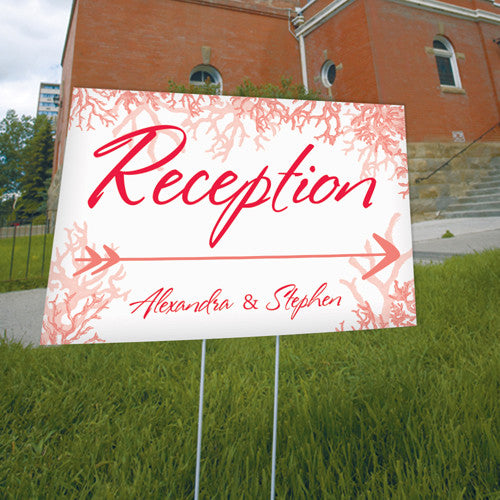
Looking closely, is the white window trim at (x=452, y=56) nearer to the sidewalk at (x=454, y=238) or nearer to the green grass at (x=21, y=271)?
the sidewalk at (x=454, y=238)

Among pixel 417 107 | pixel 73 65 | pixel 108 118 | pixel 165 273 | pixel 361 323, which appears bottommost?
pixel 361 323

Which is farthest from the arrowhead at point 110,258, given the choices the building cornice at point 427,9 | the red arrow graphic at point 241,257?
the building cornice at point 427,9

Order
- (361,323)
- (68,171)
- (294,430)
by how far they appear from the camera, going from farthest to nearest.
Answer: (294,430), (361,323), (68,171)

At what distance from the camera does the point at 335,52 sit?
40.0 feet

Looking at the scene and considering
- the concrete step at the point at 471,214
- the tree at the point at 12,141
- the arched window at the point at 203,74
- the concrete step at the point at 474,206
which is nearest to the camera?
the concrete step at the point at 471,214

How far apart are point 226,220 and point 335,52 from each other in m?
13.2

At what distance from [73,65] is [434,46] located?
467 inches

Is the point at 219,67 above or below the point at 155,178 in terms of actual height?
above

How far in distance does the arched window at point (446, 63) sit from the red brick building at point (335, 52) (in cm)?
3

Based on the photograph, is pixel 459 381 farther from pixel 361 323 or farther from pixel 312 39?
pixel 312 39

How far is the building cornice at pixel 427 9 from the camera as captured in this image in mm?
11523

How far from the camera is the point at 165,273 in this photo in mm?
1054

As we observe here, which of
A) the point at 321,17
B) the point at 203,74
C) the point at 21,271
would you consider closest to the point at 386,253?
the point at 21,271

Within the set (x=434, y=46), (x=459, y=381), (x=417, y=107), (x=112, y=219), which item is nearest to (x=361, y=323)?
(x=112, y=219)
